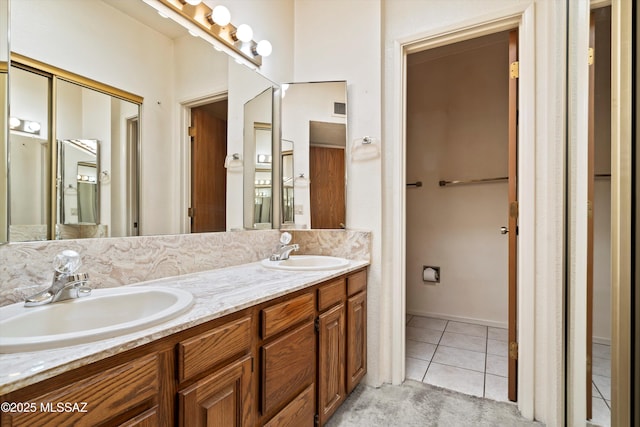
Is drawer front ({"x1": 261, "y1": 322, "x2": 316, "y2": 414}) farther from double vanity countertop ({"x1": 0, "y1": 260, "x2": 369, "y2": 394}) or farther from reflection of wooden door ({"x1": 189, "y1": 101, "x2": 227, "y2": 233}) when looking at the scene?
reflection of wooden door ({"x1": 189, "y1": 101, "x2": 227, "y2": 233})

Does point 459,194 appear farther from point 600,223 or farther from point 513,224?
point 600,223

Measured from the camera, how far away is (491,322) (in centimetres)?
277

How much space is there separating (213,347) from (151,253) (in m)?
0.61

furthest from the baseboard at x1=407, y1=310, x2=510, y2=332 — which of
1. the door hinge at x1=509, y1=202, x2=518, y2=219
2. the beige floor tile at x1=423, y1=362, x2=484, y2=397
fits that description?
the door hinge at x1=509, y1=202, x2=518, y2=219

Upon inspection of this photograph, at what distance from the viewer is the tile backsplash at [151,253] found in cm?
89

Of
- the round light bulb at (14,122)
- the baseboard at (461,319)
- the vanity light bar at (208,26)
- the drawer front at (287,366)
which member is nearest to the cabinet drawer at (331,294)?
the drawer front at (287,366)

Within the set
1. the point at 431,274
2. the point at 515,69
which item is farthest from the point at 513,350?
the point at 515,69

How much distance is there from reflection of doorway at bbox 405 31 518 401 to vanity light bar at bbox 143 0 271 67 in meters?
1.42

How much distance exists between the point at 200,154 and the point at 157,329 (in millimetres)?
1004

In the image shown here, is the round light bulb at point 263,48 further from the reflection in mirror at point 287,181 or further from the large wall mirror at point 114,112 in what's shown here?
the reflection in mirror at point 287,181

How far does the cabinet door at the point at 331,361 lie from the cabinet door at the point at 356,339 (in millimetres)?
65

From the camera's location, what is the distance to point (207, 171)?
4.98 feet

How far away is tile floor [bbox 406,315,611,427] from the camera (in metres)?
1.83

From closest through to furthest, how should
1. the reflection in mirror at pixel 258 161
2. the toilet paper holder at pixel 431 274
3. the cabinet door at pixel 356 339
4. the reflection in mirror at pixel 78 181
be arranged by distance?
the reflection in mirror at pixel 78 181, the cabinet door at pixel 356 339, the reflection in mirror at pixel 258 161, the toilet paper holder at pixel 431 274
